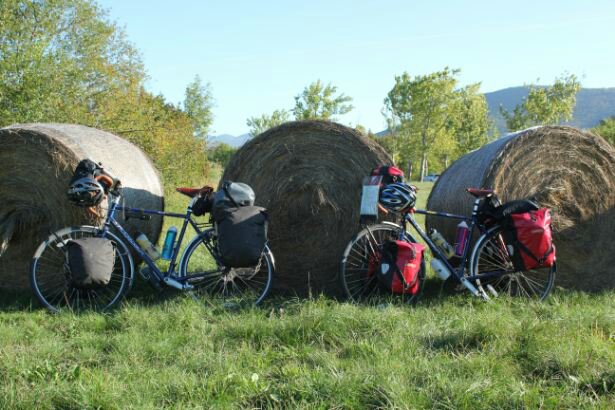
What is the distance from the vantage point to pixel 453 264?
232 inches

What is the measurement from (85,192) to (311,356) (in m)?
2.87

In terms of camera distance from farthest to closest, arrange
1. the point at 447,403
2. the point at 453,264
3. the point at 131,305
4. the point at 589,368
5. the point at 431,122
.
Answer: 1. the point at 431,122
2. the point at 453,264
3. the point at 131,305
4. the point at 589,368
5. the point at 447,403


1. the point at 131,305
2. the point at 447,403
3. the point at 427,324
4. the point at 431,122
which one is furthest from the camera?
the point at 431,122

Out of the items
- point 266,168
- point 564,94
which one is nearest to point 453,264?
point 266,168

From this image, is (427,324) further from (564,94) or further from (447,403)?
(564,94)

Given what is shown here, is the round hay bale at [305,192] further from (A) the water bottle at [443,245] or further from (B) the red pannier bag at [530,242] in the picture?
(B) the red pannier bag at [530,242]

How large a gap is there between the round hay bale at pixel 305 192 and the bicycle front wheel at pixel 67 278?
153 cm

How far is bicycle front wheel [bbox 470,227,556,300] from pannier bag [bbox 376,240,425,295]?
2.31ft

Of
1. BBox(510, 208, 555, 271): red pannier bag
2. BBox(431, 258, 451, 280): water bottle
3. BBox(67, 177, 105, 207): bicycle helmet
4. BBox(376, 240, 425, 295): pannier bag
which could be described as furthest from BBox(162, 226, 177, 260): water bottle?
BBox(510, 208, 555, 271): red pannier bag

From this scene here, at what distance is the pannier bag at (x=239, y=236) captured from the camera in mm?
5176

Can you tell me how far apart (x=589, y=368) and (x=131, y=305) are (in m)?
3.96

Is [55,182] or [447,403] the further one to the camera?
[55,182]

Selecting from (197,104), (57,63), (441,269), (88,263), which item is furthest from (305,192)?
(197,104)

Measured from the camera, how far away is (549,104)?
165 feet
